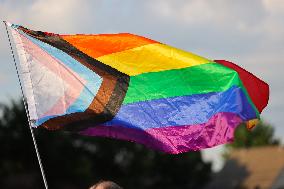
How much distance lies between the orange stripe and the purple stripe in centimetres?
88

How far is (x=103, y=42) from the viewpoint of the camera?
924 centimetres

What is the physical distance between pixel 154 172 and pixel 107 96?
6299 cm

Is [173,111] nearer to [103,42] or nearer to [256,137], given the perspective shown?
[103,42]

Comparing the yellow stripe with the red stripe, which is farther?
the red stripe

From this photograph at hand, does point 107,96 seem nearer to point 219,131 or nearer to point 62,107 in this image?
point 62,107

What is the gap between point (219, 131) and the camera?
8273mm

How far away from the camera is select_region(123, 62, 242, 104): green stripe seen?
A: 8461 millimetres

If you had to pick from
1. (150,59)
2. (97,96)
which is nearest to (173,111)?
(150,59)

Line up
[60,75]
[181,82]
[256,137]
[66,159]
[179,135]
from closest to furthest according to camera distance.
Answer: [179,135] → [181,82] → [60,75] → [66,159] → [256,137]

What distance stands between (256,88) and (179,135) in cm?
113

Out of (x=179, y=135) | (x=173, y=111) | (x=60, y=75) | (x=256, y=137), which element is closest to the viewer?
(x=179, y=135)

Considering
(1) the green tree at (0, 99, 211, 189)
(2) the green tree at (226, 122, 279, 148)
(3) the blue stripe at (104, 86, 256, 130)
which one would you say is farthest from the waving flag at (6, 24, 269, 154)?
(2) the green tree at (226, 122, 279, 148)

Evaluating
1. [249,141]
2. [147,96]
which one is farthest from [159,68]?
[249,141]

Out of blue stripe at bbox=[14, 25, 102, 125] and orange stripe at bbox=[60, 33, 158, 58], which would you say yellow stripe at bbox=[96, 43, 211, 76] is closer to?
orange stripe at bbox=[60, 33, 158, 58]
